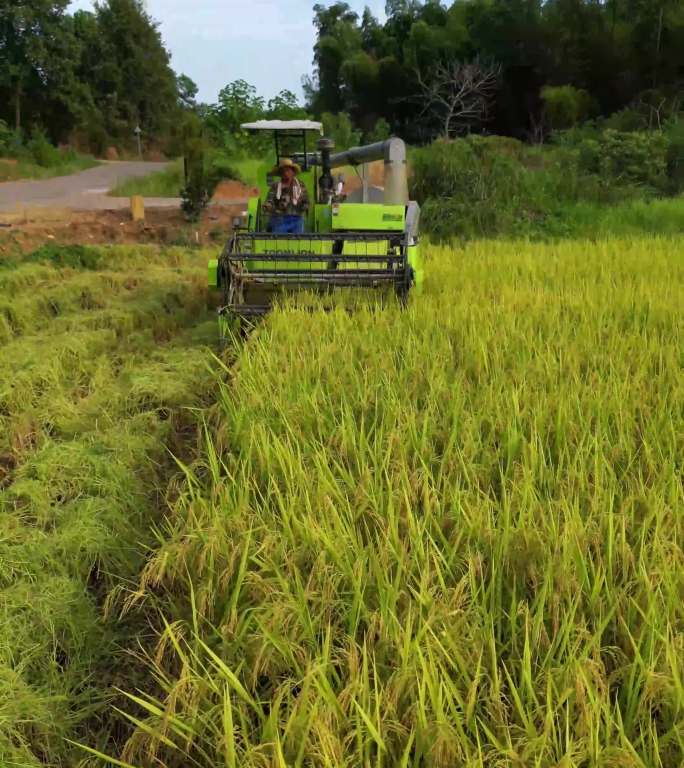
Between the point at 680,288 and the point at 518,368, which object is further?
the point at 680,288

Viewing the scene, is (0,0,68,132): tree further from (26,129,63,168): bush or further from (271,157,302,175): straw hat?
(271,157,302,175): straw hat

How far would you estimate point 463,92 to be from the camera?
2327cm

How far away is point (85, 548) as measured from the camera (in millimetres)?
2672

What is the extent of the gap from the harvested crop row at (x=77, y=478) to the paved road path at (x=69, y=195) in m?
9.45

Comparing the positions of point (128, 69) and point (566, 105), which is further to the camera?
point (128, 69)

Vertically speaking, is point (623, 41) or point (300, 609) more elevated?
point (623, 41)

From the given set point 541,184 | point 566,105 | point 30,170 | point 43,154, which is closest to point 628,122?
point 566,105

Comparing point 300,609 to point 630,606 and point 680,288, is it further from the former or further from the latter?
point 680,288

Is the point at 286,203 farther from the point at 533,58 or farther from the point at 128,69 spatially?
the point at 128,69

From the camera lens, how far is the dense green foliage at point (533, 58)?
2139cm

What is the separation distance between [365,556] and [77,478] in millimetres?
1792

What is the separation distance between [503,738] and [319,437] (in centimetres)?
151

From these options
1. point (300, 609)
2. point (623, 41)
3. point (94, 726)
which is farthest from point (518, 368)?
point (623, 41)

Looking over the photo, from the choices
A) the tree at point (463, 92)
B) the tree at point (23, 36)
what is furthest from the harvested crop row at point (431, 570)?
the tree at point (23, 36)
